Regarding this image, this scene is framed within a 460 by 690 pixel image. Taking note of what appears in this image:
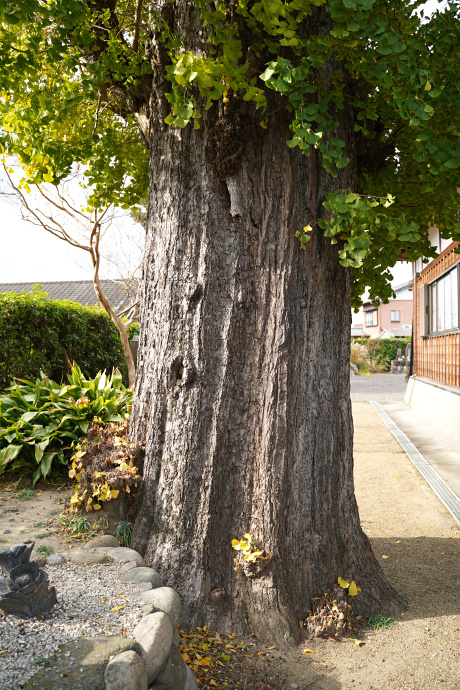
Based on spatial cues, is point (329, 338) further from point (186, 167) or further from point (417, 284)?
point (417, 284)

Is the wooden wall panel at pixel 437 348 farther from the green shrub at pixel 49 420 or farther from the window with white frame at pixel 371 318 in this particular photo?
the window with white frame at pixel 371 318

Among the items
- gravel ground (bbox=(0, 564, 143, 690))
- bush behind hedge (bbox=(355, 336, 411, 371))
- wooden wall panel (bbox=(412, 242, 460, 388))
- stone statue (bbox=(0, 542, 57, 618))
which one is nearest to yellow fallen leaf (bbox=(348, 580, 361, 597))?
gravel ground (bbox=(0, 564, 143, 690))

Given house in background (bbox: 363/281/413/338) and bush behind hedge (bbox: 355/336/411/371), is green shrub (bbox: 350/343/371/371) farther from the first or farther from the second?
house in background (bbox: 363/281/413/338)

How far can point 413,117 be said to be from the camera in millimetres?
2631

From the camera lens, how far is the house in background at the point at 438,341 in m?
9.01

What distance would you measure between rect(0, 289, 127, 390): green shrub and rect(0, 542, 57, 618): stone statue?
4170mm

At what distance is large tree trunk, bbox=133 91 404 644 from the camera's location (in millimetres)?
3049

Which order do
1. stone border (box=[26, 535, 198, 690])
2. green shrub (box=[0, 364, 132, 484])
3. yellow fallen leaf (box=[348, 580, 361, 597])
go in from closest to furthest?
Result: 1. stone border (box=[26, 535, 198, 690])
2. yellow fallen leaf (box=[348, 580, 361, 597])
3. green shrub (box=[0, 364, 132, 484])

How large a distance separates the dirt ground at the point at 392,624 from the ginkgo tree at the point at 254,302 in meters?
0.20

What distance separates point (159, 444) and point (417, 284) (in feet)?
38.2

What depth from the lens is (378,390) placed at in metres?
16.3

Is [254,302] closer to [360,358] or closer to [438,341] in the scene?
[438,341]

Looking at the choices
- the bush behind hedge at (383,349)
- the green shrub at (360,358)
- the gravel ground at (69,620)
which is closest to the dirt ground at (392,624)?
the gravel ground at (69,620)

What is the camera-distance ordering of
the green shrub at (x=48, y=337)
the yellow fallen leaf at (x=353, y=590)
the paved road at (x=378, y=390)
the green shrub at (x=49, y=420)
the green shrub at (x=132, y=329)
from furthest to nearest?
1. the paved road at (x=378, y=390)
2. the green shrub at (x=132, y=329)
3. the green shrub at (x=48, y=337)
4. the green shrub at (x=49, y=420)
5. the yellow fallen leaf at (x=353, y=590)
